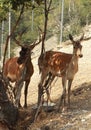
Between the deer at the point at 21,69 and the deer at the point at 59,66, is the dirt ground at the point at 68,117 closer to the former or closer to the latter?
the deer at the point at 21,69

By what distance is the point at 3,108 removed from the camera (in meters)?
10.0

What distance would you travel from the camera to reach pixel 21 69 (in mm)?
12258

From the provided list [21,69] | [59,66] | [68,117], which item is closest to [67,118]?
[68,117]

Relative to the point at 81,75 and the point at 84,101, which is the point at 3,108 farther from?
the point at 81,75

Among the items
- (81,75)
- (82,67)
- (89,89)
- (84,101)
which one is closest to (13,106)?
(84,101)

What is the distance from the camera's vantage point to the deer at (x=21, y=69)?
10.2 m

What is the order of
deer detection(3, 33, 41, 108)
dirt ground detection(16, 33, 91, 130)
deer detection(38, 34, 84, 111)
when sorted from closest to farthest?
dirt ground detection(16, 33, 91, 130)
deer detection(3, 33, 41, 108)
deer detection(38, 34, 84, 111)

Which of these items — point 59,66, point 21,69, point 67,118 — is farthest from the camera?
point 21,69

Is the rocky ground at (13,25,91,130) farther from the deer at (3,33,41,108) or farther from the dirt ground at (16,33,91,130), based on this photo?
the deer at (3,33,41,108)

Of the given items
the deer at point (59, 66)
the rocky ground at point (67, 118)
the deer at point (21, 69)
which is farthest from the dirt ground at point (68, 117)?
the deer at point (59, 66)

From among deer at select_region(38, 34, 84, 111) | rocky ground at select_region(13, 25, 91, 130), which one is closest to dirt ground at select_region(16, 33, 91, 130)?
rocky ground at select_region(13, 25, 91, 130)

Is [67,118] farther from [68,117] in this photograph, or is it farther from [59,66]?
[59,66]

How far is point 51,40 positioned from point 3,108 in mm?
40844

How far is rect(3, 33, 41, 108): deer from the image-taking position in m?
10.2
